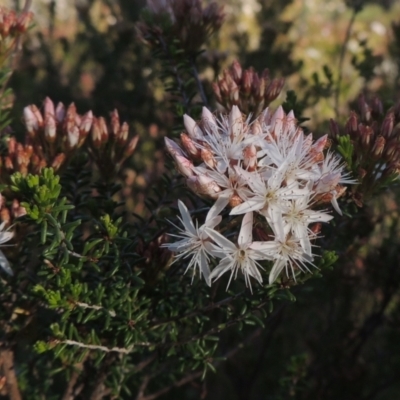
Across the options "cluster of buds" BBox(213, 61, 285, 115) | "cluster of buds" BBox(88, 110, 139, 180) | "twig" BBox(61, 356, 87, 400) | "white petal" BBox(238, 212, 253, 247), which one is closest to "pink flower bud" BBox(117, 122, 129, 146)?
"cluster of buds" BBox(88, 110, 139, 180)

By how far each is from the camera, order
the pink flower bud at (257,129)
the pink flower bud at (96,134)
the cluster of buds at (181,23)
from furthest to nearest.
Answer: the cluster of buds at (181,23), the pink flower bud at (96,134), the pink flower bud at (257,129)

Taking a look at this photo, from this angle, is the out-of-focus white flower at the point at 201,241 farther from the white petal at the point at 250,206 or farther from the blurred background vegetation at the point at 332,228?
the blurred background vegetation at the point at 332,228

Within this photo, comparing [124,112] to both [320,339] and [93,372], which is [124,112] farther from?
[93,372]

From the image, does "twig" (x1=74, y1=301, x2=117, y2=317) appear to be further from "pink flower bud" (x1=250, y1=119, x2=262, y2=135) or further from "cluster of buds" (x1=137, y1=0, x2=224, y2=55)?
"cluster of buds" (x1=137, y1=0, x2=224, y2=55)

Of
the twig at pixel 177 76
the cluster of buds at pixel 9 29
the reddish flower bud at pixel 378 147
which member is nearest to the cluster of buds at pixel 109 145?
the twig at pixel 177 76

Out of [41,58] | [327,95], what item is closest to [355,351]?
[327,95]

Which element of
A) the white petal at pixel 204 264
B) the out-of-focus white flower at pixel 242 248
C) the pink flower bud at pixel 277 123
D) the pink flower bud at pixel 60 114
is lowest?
the white petal at pixel 204 264
